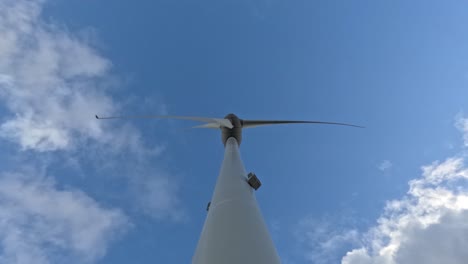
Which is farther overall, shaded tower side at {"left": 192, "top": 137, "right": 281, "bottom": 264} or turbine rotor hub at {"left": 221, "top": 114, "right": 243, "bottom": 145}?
turbine rotor hub at {"left": 221, "top": 114, "right": 243, "bottom": 145}

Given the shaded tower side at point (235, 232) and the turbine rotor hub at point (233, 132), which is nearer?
the shaded tower side at point (235, 232)

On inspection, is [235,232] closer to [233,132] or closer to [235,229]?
[235,229]

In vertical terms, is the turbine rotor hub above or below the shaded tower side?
above

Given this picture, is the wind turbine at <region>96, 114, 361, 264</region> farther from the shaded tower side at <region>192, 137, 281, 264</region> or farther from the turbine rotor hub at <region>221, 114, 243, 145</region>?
the turbine rotor hub at <region>221, 114, 243, 145</region>

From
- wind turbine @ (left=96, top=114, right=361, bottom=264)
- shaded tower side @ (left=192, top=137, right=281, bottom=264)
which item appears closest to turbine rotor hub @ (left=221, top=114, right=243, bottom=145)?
wind turbine @ (left=96, top=114, right=361, bottom=264)

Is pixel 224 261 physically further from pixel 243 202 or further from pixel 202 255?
pixel 243 202

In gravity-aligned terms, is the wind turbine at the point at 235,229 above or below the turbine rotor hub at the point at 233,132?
below

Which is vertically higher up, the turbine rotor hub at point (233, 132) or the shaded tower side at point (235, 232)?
the turbine rotor hub at point (233, 132)

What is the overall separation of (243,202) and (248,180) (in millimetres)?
1938

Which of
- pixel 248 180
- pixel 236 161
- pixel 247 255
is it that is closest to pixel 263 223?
pixel 247 255

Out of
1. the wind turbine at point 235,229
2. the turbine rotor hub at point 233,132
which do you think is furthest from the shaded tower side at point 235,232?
the turbine rotor hub at point 233,132

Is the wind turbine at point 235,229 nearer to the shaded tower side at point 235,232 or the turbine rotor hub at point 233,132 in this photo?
the shaded tower side at point 235,232

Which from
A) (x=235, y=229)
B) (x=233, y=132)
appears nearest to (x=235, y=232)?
(x=235, y=229)

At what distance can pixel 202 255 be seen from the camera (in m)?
8.05
